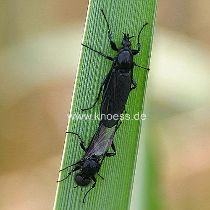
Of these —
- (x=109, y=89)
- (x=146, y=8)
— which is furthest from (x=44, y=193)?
(x=146, y=8)

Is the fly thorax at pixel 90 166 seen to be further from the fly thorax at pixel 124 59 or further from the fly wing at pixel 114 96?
the fly thorax at pixel 124 59

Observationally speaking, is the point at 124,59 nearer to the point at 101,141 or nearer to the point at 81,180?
the point at 101,141

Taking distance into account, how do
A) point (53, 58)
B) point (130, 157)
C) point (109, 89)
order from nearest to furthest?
point (130, 157)
point (109, 89)
point (53, 58)

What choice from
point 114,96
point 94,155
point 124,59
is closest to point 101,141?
point 94,155

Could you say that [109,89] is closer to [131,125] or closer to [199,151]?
Answer: [131,125]

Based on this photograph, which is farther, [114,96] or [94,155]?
[114,96]
